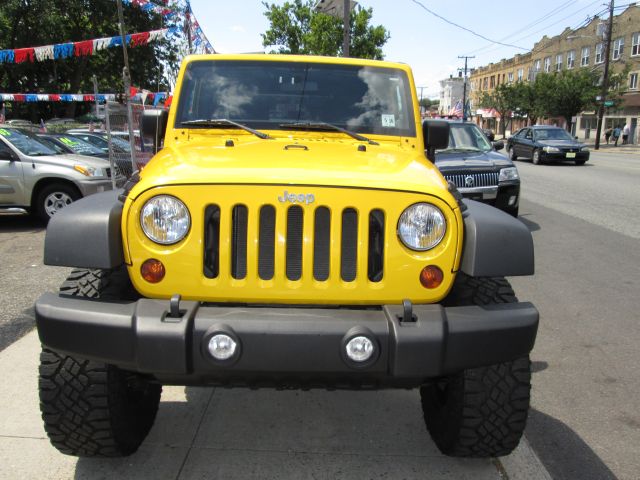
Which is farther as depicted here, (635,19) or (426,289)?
(635,19)

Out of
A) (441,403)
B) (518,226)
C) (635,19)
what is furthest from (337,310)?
(635,19)

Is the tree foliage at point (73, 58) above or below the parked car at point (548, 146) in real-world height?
above

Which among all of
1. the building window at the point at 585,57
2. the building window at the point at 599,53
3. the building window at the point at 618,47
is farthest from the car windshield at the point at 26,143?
the building window at the point at 585,57

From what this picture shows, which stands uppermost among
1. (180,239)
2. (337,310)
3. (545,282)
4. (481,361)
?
(180,239)

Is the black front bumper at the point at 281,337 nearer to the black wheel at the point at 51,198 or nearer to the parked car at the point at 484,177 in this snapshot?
the parked car at the point at 484,177

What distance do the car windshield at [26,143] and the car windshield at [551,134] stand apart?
1799 centimetres

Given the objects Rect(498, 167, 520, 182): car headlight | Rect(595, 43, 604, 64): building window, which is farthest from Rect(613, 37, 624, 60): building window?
Rect(498, 167, 520, 182): car headlight

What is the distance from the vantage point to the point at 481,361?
2.08 meters

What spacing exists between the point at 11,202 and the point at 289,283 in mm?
7885

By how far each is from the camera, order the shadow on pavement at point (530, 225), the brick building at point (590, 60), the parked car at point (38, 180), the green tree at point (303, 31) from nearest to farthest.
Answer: the parked car at point (38, 180), the shadow on pavement at point (530, 225), the green tree at point (303, 31), the brick building at point (590, 60)

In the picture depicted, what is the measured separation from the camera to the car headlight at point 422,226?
2.21 m

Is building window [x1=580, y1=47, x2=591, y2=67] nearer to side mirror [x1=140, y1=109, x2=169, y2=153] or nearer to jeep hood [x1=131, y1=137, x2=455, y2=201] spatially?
side mirror [x1=140, y1=109, x2=169, y2=153]

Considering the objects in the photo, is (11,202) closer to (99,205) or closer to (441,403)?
(99,205)

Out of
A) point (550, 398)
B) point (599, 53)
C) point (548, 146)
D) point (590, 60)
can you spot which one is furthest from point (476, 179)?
point (590, 60)
